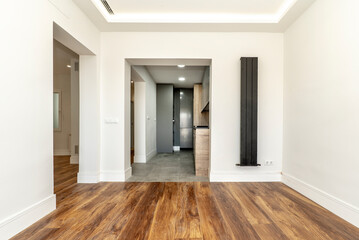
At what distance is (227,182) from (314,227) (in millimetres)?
1419

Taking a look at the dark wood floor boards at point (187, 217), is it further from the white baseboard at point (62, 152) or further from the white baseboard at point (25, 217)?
the white baseboard at point (62, 152)

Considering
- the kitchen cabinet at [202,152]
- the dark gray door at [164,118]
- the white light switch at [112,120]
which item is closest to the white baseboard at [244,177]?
the kitchen cabinet at [202,152]

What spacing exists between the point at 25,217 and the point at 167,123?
16.4ft

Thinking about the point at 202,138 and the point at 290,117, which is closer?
the point at 290,117

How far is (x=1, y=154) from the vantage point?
1451 mm

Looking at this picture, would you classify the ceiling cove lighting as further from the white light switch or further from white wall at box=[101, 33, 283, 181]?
the white light switch

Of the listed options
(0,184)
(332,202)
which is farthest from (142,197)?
(332,202)

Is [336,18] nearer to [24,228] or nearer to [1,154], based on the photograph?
[1,154]

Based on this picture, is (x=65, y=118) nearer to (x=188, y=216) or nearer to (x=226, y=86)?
(x=226, y=86)

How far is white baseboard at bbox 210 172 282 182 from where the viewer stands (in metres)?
3.09

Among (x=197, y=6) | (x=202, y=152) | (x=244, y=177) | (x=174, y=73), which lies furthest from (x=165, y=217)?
(x=174, y=73)

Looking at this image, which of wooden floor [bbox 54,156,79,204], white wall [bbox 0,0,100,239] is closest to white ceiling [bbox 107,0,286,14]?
white wall [bbox 0,0,100,239]

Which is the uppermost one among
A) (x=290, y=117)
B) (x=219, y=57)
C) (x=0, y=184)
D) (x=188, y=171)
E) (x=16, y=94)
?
(x=219, y=57)

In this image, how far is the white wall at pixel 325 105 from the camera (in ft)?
6.03
